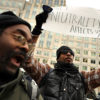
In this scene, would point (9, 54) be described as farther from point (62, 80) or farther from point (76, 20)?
point (76, 20)

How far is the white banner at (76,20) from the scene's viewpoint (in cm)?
276

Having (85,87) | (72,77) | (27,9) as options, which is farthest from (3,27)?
(27,9)

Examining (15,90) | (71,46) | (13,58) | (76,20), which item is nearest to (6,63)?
(13,58)

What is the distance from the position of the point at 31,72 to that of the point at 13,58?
1.16 metres

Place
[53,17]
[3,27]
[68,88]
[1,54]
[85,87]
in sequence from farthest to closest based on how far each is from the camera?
[53,17]
[85,87]
[68,88]
[3,27]
[1,54]

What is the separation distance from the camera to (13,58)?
4.03 ft

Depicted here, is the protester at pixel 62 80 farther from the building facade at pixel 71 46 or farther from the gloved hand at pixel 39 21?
the building facade at pixel 71 46

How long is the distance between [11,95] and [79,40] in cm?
5495

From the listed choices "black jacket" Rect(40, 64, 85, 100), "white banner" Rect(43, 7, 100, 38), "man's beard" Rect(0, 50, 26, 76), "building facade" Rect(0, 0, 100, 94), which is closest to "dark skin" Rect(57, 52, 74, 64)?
"black jacket" Rect(40, 64, 85, 100)

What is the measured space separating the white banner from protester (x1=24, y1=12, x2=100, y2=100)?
58 centimetres

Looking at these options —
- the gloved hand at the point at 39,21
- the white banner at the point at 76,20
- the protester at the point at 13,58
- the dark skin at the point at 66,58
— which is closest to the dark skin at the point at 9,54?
the protester at the point at 13,58

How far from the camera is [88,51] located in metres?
53.4

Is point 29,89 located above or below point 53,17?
below

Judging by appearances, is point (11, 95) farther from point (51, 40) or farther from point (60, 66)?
point (51, 40)
